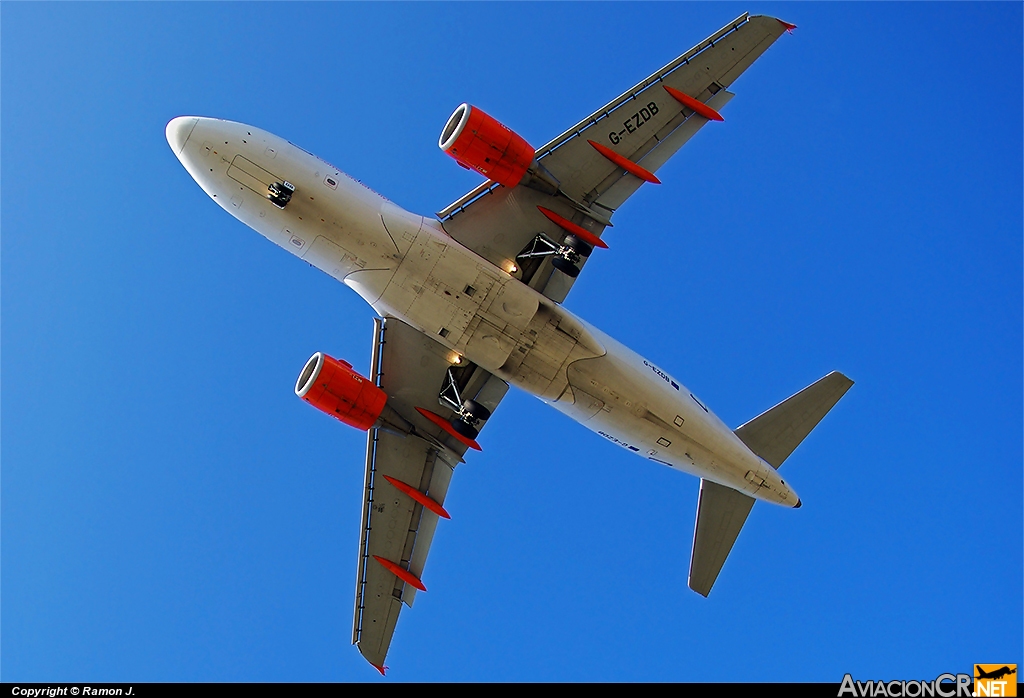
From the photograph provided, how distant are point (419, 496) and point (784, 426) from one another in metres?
13.8

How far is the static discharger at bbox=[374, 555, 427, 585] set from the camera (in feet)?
97.0

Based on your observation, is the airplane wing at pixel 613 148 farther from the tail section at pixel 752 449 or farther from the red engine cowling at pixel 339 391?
the tail section at pixel 752 449

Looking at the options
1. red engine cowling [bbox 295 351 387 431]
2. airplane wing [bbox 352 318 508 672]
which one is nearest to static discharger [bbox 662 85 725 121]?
airplane wing [bbox 352 318 508 672]

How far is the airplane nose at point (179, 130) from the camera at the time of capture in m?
23.7

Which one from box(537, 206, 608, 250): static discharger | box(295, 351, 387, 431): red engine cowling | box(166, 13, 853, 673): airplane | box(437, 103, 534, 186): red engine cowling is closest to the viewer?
box(166, 13, 853, 673): airplane

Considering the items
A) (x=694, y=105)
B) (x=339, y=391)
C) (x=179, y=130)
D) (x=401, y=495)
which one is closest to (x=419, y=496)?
(x=401, y=495)

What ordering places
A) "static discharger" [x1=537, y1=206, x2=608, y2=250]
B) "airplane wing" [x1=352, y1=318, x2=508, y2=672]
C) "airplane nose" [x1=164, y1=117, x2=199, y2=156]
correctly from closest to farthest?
"airplane nose" [x1=164, y1=117, x2=199, y2=156]
"static discharger" [x1=537, y1=206, x2=608, y2=250]
"airplane wing" [x1=352, y1=318, x2=508, y2=672]

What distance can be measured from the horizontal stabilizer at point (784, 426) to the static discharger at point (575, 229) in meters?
8.86

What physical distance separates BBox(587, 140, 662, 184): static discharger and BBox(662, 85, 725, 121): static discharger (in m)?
2.63

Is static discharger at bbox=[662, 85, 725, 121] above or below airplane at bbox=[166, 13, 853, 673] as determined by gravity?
above

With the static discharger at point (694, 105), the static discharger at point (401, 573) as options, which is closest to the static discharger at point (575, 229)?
the static discharger at point (694, 105)

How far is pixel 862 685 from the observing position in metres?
24.8

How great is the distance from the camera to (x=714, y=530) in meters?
29.4

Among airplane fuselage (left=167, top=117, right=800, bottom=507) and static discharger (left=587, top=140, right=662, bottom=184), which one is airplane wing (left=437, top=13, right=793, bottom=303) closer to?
static discharger (left=587, top=140, right=662, bottom=184)
